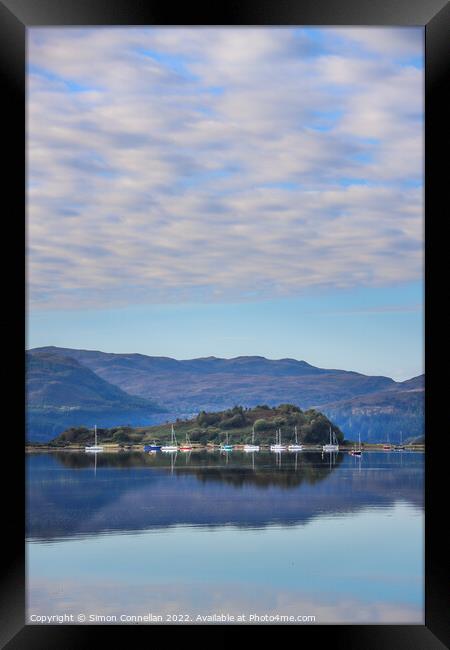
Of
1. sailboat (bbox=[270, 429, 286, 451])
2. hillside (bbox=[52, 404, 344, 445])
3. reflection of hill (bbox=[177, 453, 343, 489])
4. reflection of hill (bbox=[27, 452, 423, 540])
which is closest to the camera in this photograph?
reflection of hill (bbox=[27, 452, 423, 540])

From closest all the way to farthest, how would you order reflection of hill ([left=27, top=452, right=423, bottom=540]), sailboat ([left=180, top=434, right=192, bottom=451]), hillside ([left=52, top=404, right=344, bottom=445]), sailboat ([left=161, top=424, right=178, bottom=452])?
1. reflection of hill ([left=27, top=452, right=423, bottom=540])
2. hillside ([left=52, top=404, right=344, bottom=445])
3. sailboat ([left=161, top=424, right=178, bottom=452])
4. sailboat ([left=180, top=434, right=192, bottom=451])

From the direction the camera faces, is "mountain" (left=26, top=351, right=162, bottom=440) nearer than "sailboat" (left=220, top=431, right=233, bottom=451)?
No

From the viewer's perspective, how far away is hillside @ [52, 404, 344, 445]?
5116cm

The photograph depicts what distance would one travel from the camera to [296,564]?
10.6 m

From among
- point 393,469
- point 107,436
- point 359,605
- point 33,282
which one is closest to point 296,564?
point 359,605

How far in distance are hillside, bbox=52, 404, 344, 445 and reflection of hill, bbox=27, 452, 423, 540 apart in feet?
35.5

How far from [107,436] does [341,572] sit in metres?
44.8

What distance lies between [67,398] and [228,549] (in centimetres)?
→ 4015

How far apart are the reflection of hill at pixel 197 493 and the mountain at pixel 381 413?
10.6m

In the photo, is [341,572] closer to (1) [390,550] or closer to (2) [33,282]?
(1) [390,550]

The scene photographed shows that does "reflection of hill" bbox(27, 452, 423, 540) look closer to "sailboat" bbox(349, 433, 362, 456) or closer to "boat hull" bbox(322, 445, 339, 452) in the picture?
"boat hull" bbox(322, 445, 339, 452)

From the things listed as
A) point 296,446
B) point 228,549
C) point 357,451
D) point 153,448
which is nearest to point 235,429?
point 153,448

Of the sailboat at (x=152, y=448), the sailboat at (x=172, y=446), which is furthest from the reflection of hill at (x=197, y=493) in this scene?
the sailboat at (x=152, y=448)

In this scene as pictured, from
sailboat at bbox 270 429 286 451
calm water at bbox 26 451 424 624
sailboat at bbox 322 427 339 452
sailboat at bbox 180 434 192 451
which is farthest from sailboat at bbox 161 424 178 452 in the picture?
calm water at bbox 26 451 424 624
